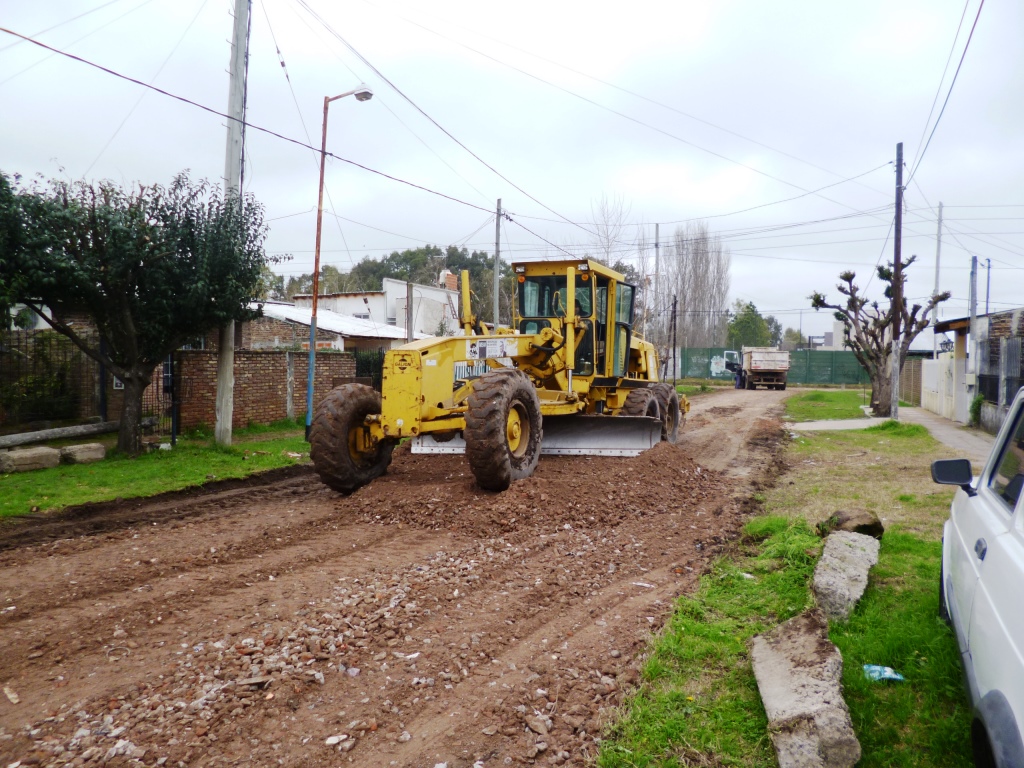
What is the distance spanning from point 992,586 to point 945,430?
16.7 meters

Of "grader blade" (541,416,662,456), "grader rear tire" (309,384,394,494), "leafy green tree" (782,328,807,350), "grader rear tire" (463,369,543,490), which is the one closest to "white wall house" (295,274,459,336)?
"grader blade" (541,416,662,456)

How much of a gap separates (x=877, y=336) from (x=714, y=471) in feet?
48.4

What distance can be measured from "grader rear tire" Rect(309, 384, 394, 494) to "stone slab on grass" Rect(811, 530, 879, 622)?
5.14 meters

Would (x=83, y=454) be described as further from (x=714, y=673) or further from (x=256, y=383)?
(x=714, y=673)

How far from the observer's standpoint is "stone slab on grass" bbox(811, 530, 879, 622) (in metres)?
4.83

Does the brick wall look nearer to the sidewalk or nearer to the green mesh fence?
the sidewalk

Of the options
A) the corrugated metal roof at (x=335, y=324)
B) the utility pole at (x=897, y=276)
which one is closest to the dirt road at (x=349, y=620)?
the utility pole at (x=897, y=276)

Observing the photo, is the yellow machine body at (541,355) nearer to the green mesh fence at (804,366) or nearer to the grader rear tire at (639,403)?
the grader rear tire at (639,403)

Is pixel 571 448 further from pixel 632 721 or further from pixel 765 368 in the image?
pixel 765 368

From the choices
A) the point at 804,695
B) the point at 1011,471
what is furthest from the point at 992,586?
the point at 804,695

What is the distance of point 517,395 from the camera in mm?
8414

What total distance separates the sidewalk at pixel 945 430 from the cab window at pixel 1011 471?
841cm

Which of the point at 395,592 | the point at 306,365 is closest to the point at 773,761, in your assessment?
the point at 395,592

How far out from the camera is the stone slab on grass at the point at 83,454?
36.3 ft
